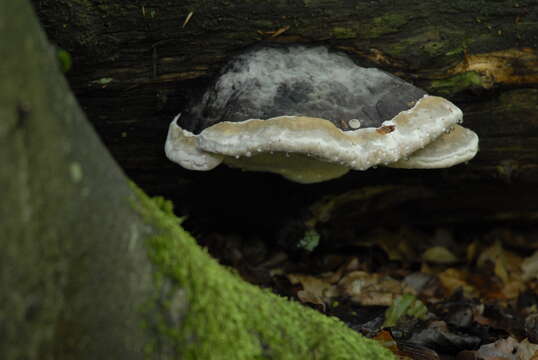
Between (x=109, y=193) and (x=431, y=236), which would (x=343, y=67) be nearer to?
(x=109, y=193)

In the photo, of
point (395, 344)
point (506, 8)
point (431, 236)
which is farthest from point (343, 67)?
point (431, 236)

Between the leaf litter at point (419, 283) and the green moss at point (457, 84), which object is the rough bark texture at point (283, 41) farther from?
the leaf litter at point (419, 283)

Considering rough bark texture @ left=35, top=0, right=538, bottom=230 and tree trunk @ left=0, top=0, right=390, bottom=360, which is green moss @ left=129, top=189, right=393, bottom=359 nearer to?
tree trunk @ left=0, top=0, right=390, bottom=360

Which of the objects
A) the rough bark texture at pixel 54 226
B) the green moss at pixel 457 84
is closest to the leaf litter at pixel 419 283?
the green moss at pixel 457 84

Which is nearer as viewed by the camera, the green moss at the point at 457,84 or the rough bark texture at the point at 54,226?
the rough bark texture at the point at 54,226

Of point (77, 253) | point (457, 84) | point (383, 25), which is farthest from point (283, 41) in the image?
point (77, 253)

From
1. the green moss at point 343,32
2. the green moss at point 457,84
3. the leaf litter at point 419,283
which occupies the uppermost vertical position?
the green moss at point 343,32

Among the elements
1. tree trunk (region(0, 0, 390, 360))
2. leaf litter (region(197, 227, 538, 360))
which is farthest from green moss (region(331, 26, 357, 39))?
tree trunk (region(0, 0, 390, 360))
